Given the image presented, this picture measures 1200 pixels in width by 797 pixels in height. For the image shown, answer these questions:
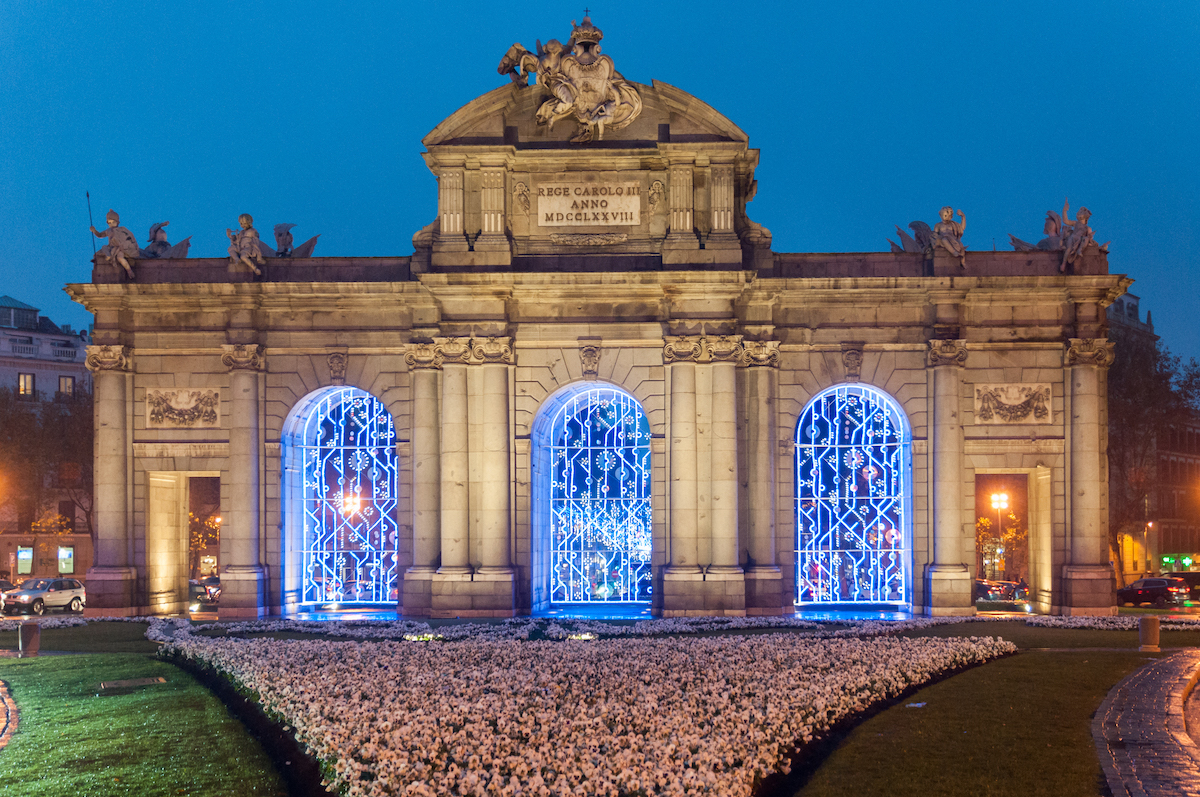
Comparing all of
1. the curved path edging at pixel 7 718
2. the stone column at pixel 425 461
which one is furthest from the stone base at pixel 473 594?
the curved path edging at pixel 7 718

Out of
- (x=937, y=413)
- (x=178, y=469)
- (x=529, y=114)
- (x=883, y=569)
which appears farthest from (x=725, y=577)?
(x=178, y=469)

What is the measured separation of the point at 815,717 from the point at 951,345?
19.2m

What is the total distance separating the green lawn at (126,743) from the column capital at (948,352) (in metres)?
22.0

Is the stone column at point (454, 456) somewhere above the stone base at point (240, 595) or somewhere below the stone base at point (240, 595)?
above

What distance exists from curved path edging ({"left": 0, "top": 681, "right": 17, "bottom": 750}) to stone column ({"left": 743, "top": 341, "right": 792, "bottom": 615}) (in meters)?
19.5

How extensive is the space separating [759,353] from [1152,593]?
22759mm

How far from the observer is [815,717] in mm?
14695

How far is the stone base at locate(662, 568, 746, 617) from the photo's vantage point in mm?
30297

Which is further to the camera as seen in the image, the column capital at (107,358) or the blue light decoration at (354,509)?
the blue light decoration at (354,509)

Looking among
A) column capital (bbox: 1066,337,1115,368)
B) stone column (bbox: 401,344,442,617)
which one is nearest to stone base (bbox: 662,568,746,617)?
stone column (bbox: 401,344,442,617)

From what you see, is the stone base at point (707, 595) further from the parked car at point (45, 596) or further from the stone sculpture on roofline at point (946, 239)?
the parked car at point (45, 596)

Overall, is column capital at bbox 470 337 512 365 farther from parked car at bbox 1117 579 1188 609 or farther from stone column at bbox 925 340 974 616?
parked car at bbox 1117 579 1188 609

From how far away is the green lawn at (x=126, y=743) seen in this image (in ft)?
39.9

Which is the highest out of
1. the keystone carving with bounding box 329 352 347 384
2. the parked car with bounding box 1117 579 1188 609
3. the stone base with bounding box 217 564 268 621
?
the keystone carving with bounding box 329 352 347 384
